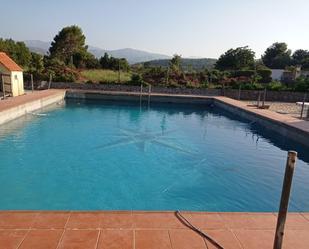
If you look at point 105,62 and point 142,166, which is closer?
point 142,166

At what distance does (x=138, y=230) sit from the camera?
3.41 m

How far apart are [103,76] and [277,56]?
36.9 m

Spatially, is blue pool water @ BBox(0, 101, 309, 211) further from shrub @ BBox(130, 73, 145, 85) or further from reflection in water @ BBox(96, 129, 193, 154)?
shrub @ BBox(130, 73, 145, 85)

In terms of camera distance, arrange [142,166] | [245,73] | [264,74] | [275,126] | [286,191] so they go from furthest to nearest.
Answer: [245,73] → [264,74] → [275,126] → [142,166] → [286,191]

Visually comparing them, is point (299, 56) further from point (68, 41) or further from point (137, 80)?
point (137, 80)

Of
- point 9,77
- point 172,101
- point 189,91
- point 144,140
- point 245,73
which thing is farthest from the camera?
point 245,73

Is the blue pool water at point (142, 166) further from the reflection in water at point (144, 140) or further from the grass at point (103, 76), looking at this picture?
the grass at point (103, 76)

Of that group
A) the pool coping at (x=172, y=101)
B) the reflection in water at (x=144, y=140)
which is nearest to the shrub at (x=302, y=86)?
the pool coping at (x=172, y=101)

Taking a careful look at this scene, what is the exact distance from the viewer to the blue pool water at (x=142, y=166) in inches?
228

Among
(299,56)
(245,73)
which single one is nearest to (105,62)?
(245,73)

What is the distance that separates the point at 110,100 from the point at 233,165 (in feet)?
43.0

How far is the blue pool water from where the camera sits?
5785 millimetres

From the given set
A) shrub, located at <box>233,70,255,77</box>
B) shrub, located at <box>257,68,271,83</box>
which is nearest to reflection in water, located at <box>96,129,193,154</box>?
shrub, located at <box>233,70,255,77</box>

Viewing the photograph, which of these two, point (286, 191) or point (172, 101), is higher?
point (286, 191)
